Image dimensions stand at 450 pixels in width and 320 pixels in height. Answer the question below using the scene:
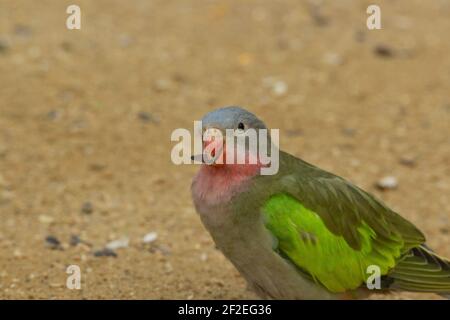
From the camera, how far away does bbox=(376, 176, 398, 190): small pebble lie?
8039 millimetres

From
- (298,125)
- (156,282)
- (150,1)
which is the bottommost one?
(156,282)

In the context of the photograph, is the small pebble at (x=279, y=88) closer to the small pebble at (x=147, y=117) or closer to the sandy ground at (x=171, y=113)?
the sandy ground at (x=171, y=113)

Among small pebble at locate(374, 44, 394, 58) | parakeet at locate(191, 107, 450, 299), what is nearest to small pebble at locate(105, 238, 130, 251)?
parakeet at locate(191, 107, 450, 299)

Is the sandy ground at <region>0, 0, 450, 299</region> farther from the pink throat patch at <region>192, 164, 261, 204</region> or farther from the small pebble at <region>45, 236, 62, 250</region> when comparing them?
the pink throat patch at <region>192, 164, 261, 204</region>

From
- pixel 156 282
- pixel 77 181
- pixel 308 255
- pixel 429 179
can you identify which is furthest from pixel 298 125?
pixel 308 255

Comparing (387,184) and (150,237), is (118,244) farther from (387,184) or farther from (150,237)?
(387,184)

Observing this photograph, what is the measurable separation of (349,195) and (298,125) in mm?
3537

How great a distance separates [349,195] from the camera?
5.58 m

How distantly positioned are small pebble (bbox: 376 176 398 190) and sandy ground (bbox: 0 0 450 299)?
0.06 metres

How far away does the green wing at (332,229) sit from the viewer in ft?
17.5

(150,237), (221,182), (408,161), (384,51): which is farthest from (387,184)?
(221,182)

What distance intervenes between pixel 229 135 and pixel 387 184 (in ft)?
10.9

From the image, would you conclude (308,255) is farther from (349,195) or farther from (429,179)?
(429,179)

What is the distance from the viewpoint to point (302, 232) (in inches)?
211
